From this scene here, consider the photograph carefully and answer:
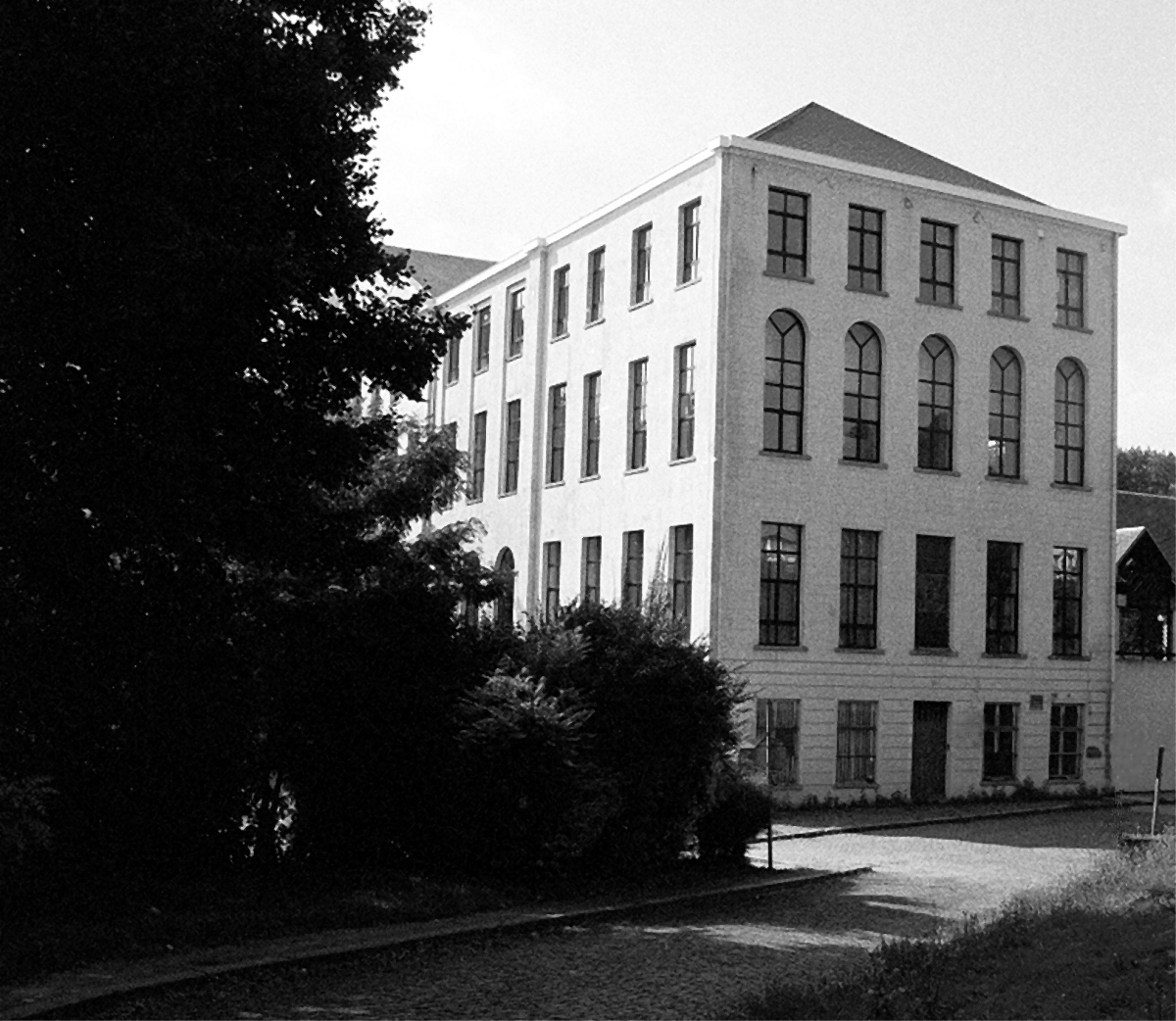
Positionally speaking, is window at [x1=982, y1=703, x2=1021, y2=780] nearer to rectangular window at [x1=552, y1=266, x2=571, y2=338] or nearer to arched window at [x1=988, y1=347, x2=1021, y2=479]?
arched window at [x1=988, y1=347, x2=1021, y2=479]

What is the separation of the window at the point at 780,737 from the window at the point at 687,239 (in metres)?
10.1

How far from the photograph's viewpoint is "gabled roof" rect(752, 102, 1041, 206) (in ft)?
132

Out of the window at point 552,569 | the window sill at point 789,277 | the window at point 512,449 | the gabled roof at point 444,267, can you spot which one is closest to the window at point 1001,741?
the window sill at point 789,277

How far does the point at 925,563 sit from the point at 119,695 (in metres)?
26.3

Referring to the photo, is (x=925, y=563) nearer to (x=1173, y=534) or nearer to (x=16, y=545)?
(x=1173, y=534)

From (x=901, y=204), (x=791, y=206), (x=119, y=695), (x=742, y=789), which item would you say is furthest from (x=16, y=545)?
(x=901, y=204)

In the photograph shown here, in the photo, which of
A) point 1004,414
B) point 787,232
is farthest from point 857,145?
point 1004,414

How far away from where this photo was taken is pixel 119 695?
1797cm

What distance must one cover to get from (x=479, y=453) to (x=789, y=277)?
15587 millimetres

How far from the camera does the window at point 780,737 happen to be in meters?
37.2

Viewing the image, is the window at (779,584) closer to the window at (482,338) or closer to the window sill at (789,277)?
the window sill at (789,277)

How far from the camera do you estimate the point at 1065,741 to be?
42.9 m

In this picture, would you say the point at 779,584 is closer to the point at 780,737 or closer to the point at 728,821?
the point at 780,737

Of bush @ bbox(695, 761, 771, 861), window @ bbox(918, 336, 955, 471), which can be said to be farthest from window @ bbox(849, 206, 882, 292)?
bush @ bbox(695, 761, 771, 861)
